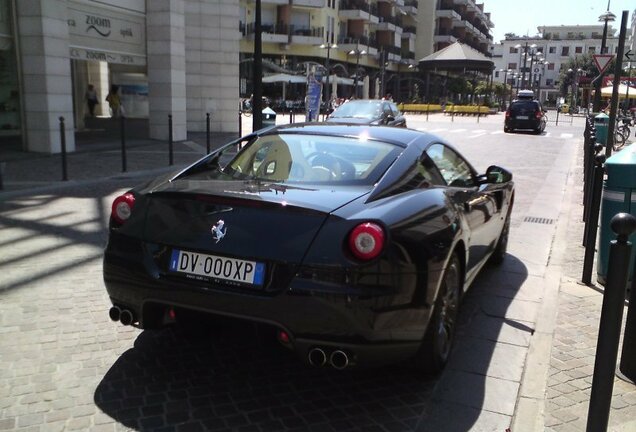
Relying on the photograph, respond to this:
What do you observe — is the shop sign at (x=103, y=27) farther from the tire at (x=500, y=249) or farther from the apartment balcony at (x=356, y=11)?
the apartment balcony at (x=356, y=11)

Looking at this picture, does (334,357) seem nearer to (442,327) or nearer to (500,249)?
(442,327)

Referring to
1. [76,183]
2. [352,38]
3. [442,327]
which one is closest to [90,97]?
[76,183]

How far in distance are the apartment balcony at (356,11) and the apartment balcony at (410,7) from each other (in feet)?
35.7

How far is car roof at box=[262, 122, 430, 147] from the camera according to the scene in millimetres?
4141

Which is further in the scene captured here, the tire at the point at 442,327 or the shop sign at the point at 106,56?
the shop sign at the point at 106,56

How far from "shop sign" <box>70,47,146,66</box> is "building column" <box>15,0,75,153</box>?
3.26 feet

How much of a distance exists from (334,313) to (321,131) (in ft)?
5.85

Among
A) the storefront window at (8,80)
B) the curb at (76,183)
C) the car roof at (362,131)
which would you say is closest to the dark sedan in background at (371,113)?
the curb at (76,183)

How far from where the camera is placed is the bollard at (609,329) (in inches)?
100

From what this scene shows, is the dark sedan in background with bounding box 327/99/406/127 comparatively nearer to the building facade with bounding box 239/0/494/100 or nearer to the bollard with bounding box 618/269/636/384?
the bollard with bounding box 618/269/636/384

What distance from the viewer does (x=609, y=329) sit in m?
2.61

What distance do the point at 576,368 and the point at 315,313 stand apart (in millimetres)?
1858

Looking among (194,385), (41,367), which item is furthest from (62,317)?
(194,385)

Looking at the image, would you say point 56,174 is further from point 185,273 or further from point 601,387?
point 601,387
